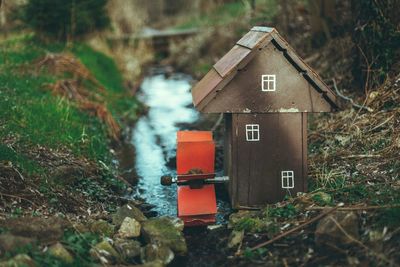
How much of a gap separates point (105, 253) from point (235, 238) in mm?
1454

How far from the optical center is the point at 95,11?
1644 centimetres

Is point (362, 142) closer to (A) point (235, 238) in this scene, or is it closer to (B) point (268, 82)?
(B) point (268, 82)

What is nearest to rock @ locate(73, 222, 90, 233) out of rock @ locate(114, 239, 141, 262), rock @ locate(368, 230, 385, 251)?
rock @ locate(114, 239, 141, 262)

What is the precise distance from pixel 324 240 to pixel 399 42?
494 cm

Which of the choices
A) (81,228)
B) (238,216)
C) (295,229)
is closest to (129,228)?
(81,228)

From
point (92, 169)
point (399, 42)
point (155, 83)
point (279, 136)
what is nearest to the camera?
point (279, 136)

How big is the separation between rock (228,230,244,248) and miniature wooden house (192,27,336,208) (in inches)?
26.0

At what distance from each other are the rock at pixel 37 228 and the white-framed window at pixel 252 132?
2425mm

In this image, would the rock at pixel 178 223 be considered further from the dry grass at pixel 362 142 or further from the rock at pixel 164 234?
the dry grass at pixel 362 142

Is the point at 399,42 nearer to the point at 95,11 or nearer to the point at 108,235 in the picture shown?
the point at 108,235

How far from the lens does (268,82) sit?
23.6ft

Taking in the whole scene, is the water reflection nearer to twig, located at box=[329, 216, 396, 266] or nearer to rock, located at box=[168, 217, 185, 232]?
rock, located at box=[168, 217, 185, 232]

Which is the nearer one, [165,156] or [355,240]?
[355,240]

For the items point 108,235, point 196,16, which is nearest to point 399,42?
point 108,235
